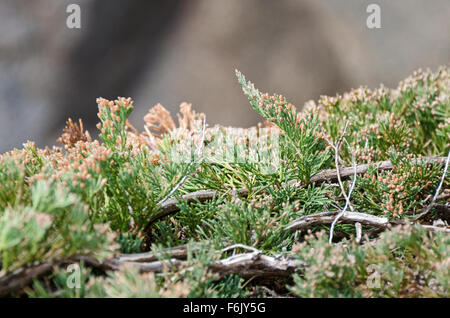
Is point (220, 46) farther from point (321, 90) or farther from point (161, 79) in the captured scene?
point (321, 90)

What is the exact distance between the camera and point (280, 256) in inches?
20.9

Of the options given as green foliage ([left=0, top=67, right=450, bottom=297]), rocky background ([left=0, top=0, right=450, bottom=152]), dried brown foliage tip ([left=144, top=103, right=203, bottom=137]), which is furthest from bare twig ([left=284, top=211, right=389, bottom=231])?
rocky background ([left=0, top=0, right=450, bottom=152])

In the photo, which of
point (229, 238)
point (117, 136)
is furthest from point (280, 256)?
point (117, 136)

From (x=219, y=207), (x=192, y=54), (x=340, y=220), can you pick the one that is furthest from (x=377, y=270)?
(x=192, y=54)

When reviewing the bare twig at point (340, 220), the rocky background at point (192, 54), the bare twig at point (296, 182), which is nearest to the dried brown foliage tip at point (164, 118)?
the bare twig at point (296, 182)

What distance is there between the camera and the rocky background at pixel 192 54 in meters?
2.61

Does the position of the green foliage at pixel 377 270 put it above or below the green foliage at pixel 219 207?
below

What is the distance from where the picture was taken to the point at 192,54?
2.72m

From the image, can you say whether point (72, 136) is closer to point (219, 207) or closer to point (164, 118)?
point (164, 118)

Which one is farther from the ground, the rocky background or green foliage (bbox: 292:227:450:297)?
the rocky background

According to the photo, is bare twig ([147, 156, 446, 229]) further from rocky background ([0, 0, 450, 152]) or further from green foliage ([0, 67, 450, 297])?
rocky background ([0, 0, 450, 152])

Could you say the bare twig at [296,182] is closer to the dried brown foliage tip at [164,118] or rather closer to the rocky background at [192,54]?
the dried brown foliage tip at [164,118]

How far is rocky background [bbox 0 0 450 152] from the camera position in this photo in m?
2.61
